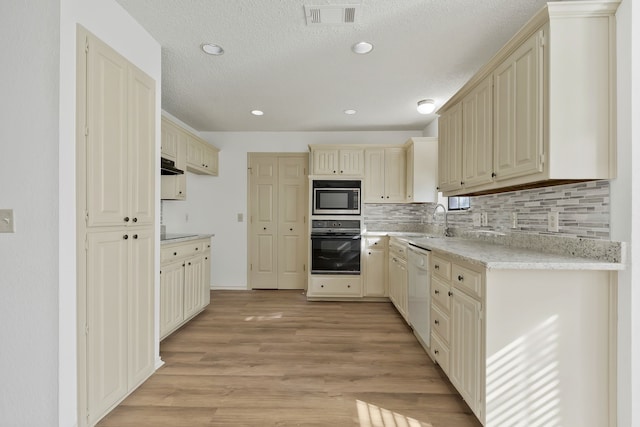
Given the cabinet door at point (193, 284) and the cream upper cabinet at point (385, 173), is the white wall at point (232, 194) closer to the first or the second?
the cream upper cabinet at point (385, 173)

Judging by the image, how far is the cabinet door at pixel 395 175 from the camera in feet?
14.1

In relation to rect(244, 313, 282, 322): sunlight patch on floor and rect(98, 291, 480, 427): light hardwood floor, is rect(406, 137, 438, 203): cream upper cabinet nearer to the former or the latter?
rect(98, 291, 480, 427): light hardwood floor

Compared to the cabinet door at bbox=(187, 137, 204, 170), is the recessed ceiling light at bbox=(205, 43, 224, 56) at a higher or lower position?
higher

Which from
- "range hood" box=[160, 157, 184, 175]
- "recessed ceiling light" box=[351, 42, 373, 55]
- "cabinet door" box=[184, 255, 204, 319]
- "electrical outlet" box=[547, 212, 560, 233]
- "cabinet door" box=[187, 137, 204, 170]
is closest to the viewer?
"electrical outlet" box=[547, 212, 560, 233]

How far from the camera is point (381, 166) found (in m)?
4.29

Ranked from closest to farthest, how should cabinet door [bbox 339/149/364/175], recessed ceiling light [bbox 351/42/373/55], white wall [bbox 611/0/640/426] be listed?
white wall [bbox 611/0/640/426] → recessed ceiling light [bbox 351/42/373/55] → cabinet door [bbox 339/149/364/175]

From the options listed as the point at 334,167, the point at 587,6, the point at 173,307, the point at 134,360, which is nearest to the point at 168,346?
the point at 173,307

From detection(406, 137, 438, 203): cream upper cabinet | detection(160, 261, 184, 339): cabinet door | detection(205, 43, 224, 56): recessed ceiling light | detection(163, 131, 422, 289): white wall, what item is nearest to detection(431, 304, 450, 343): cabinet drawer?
detection(406, 137, 438, 203): cream upper cabinet

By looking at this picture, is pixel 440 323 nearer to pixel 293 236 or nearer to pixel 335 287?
pixel 335 287

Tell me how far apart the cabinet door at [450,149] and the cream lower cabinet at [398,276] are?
0.88 metres

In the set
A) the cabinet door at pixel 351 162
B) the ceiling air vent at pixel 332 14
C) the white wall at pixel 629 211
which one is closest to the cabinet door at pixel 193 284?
the cabinet door at pixel 351 162

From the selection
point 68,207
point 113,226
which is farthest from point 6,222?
point 113,226

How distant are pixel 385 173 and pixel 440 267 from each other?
2.31 metres

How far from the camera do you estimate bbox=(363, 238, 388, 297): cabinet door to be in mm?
4035
